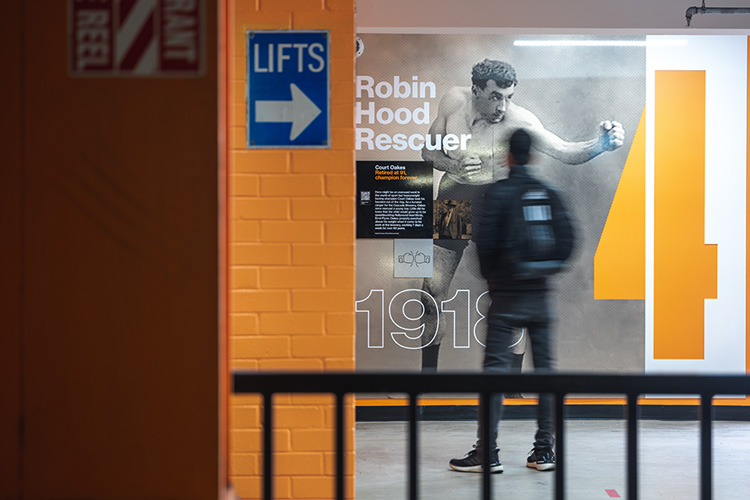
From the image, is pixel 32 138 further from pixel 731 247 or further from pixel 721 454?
pixel 731 247

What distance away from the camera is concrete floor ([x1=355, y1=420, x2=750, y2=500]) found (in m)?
4.02

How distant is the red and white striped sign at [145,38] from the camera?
3.83 ft

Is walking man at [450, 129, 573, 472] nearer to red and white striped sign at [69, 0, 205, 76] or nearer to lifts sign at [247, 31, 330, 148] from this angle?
lifts sign at [247, 31, 330, 148]

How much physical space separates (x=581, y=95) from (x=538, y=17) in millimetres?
1057

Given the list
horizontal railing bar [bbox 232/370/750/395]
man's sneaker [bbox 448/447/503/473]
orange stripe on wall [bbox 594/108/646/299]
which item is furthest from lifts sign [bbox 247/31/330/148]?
orange stripe on wall [bbox 594/108/646/299]

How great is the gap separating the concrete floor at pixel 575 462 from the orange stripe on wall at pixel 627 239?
1.14 metres

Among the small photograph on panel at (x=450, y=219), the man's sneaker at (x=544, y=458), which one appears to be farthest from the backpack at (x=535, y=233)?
the small photograph on panel at (x=450, y=219)

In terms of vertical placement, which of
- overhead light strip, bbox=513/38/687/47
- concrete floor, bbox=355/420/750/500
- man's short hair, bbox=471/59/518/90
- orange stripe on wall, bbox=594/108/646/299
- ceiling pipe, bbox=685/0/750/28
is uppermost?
ceiling pipe, bbox=685/0/750/28

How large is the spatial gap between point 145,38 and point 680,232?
540cm

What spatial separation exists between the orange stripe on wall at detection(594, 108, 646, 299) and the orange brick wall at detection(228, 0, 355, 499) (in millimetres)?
3513

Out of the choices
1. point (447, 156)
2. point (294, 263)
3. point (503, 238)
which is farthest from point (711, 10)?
point (294, 263)

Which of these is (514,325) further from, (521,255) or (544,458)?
(544,458)

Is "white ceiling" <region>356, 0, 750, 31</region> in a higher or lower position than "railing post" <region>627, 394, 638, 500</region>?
higher

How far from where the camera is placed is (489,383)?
1746mm
